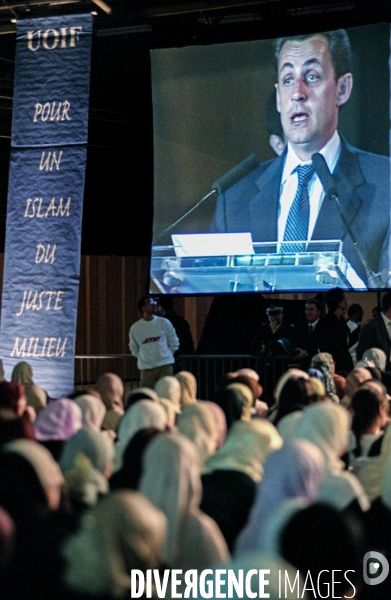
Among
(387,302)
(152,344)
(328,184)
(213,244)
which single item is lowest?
(152,344)

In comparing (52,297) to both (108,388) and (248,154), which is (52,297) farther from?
(248,154)

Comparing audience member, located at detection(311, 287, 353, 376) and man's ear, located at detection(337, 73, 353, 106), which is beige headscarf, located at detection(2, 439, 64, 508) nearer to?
audience member, located at detection(311, 287, 353, 376)

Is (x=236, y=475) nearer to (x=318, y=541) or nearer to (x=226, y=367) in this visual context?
(x=318, y=541)

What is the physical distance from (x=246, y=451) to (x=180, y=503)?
696 millimetres

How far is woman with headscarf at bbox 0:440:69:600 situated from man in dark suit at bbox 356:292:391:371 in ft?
14.1

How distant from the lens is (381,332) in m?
6.61

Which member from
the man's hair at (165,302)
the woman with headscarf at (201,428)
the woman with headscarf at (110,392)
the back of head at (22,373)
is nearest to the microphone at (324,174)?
the man's hair at (165,302)

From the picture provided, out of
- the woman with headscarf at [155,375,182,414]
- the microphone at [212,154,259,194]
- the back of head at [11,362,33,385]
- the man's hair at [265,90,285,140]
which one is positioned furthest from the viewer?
the microphone at [212,154,259,194]

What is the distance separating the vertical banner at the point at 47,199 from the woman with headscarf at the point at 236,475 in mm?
3234

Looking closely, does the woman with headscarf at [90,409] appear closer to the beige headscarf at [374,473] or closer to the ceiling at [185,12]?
the beige headscarf at [374,473]

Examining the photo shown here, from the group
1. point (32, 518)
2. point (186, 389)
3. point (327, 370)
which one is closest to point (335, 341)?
point (327, 370)

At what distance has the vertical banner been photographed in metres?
6.25

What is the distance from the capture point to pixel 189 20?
9492 millimetres

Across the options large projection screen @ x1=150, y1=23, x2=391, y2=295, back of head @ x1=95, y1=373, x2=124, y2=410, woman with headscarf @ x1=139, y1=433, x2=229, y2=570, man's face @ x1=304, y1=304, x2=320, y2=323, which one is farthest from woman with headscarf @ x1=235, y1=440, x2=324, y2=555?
large projection screen @ x1=150, y1=23, x2=391, y2=295
